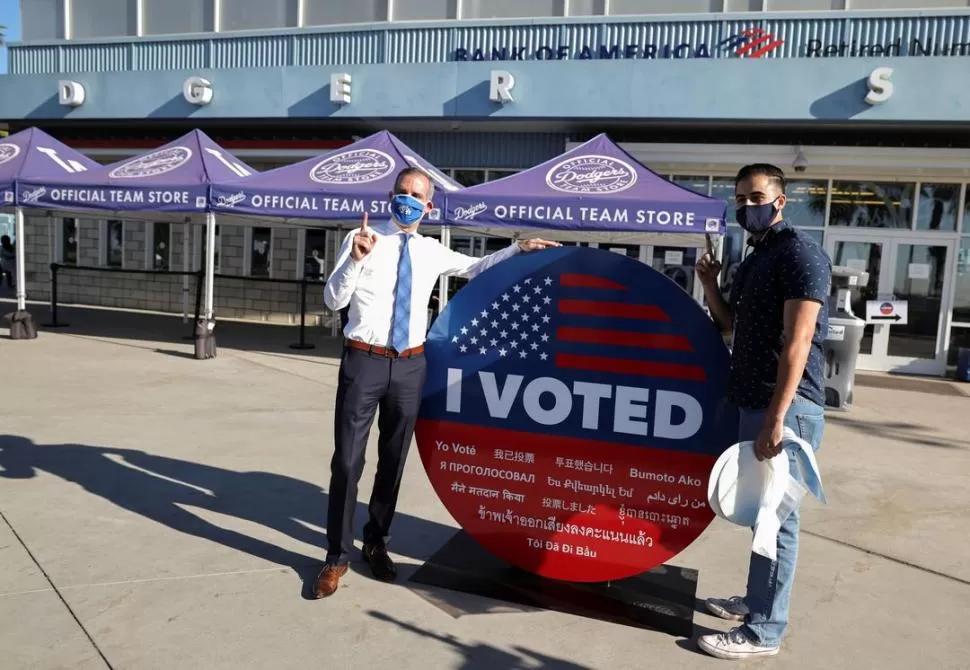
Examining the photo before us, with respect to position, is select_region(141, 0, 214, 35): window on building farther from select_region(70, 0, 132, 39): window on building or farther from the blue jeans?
the blue jeans

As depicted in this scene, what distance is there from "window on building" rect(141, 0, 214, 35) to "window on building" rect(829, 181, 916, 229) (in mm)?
11632

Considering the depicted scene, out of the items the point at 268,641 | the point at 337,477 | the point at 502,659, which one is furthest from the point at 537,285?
the point at 268,641

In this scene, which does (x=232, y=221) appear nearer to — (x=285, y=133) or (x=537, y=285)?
(x=285, y=133)

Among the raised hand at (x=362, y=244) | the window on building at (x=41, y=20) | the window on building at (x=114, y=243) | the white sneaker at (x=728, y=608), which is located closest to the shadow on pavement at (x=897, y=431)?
the white sneaker at (x=728, y=608)

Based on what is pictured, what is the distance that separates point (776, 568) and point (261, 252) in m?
13.8

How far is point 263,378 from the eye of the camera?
8.61 metres

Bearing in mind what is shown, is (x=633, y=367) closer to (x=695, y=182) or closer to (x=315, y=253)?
(x=695, y=182)

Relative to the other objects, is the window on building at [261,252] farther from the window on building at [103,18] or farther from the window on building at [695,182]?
the window on building at [695,182]

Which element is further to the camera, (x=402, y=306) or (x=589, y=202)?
(x=589, y=202)

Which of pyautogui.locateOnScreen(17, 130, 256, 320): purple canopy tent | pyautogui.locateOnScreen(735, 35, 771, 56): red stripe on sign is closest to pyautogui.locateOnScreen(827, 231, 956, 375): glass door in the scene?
pyautogui.locateOnScreen(735, 35, 771, 56): red stripe on sign

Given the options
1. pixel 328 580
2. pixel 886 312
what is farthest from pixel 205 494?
pixel 886 312

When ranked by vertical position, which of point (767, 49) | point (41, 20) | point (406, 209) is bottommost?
point (406, 209)

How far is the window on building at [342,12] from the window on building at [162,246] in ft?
17.2

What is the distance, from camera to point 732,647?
300 centimetres
